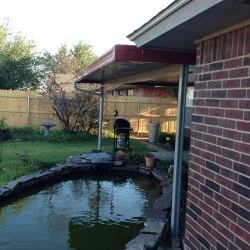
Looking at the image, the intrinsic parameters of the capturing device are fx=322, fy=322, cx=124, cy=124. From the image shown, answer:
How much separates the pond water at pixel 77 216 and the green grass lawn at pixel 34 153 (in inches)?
38.6

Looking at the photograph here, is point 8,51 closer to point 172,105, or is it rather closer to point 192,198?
point 172,105

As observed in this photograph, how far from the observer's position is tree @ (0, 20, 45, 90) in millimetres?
20125

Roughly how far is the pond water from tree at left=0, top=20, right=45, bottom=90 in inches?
552

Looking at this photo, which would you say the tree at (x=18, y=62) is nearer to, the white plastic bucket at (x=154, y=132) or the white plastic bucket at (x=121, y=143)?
the white plastic bucket at (x=154, y=132)

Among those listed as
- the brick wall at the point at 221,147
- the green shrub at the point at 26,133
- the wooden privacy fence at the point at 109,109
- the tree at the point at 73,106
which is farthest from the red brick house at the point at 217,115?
the wooden privacy fence at the point at 109,109

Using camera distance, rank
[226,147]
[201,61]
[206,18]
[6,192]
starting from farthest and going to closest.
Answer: [6,192] < [201,61] < [226,147] < [206,18]

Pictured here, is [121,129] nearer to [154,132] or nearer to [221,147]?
[154,132]

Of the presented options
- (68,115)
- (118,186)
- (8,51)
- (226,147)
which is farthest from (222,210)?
(8,51)

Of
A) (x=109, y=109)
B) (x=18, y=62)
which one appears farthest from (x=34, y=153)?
(x=18, y=62)

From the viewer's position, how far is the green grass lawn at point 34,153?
818 cm

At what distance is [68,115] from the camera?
1480 cm

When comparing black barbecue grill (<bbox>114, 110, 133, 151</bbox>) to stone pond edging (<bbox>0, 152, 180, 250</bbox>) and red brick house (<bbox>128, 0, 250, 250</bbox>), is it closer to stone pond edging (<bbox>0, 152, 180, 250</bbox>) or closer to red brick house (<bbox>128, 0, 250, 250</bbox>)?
stone pond edging (<bbox>0, 152, 180, 250</bbox>)

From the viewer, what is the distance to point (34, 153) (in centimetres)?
1045

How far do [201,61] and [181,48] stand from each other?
0.86 m
